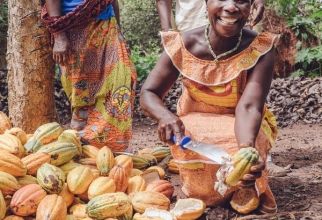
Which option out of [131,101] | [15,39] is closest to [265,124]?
[131,101]

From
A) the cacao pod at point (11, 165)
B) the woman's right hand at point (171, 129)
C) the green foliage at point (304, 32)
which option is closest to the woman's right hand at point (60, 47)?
the cacao pod at point (11, 165)

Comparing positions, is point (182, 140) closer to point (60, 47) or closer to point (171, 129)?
point (171, 129)

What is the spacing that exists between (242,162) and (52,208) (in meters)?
0.91

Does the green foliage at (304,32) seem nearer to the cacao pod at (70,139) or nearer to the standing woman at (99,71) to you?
the standing woman at (99,71)

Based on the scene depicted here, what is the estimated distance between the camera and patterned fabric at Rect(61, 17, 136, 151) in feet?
12.7

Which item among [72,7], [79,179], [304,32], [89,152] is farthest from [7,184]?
[304,32]

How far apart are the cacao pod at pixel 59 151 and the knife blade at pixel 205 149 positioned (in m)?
0.69

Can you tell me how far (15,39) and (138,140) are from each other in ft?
8.03

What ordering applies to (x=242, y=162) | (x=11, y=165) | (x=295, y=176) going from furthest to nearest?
1. (x=295, y=176)
2. (x=11, y=165)
3. (x=242, y=162)

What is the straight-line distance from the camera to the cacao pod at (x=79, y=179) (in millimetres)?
2889

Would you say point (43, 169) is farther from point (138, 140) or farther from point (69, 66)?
point (138, 140)

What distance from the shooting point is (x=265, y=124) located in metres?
3.17

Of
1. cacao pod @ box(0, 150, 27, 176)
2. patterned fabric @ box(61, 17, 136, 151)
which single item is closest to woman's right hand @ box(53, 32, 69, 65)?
patterned fabric @ box(61, 17, 136, 151)

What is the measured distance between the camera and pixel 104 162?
3.14 metres
